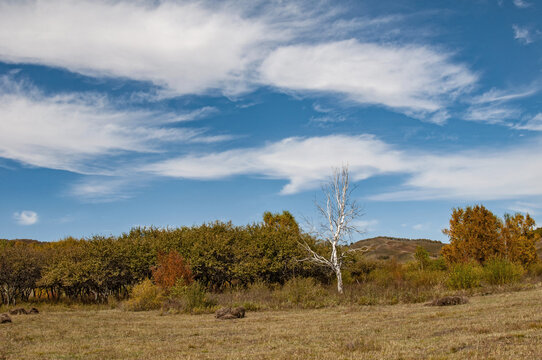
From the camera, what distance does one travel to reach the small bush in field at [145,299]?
1180 inches

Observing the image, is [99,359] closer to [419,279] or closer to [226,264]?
[419,279]

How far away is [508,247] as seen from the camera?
47.4m

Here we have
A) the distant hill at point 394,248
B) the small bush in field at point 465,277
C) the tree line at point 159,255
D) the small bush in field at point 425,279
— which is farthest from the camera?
the distant hill at point 394,248

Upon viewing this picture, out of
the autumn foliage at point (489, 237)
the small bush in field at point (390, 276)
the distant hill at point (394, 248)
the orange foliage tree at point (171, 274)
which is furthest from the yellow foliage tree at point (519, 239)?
the distant hill at point (394, 248)

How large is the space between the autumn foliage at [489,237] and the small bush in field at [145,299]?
32776mm

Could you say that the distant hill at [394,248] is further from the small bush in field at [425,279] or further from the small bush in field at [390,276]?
the small bush in field at [425,279]

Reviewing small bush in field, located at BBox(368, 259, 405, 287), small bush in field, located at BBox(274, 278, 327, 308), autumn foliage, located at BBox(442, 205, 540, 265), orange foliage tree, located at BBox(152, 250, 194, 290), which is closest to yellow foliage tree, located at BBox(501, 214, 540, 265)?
autumn foliage, located at BBox(442, 205, 540, 265)

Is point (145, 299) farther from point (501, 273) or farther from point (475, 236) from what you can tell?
point (475, 236)

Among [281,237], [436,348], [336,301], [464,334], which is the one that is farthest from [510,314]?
[281,237]

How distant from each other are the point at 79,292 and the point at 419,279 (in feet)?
131

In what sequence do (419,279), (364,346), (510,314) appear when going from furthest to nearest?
(419,279) → (510,314) → (364,346)

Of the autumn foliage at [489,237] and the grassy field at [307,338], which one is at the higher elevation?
the autumn foliage at [489,237]

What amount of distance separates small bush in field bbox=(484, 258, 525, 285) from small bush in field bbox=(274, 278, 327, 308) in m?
11.2

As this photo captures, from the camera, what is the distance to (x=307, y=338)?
42.6 feet
